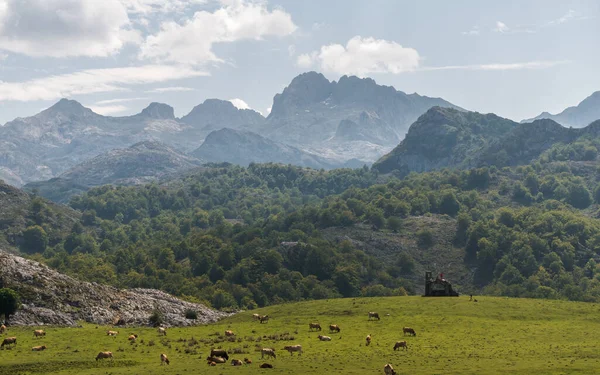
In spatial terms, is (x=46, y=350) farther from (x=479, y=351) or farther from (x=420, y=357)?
(x=479, y=351)

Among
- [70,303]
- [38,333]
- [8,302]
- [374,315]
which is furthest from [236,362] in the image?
[70,303]

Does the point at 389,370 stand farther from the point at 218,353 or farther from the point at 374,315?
the point at 374,315

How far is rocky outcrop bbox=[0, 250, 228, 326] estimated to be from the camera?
11531 centimetres

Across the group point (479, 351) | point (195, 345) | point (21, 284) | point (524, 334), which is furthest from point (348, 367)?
point (21, 284)

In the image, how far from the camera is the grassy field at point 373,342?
7475 centimetres

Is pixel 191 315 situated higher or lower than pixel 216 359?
lower

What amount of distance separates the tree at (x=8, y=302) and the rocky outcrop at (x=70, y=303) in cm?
194

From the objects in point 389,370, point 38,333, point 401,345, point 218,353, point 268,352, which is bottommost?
point 38,333

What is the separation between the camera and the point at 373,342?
295 feet

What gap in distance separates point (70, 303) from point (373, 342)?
62191 millimetres

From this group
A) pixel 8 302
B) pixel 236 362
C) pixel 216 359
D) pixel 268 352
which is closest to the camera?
pixel 236 362

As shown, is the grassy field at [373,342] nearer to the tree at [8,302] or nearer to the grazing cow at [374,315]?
the grazing cow at [374,315]

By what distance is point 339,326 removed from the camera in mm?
104875

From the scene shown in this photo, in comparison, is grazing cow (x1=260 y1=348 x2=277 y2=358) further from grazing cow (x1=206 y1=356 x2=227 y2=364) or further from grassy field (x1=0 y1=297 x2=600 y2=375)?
grazing cow (x1=206 y1=356 x2=227 y2=364)
